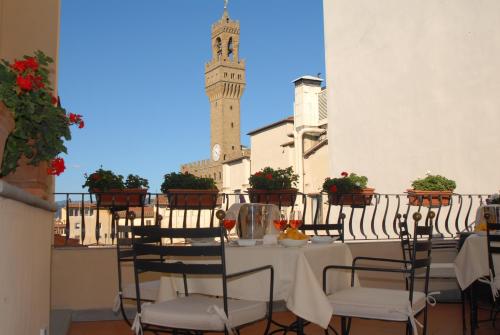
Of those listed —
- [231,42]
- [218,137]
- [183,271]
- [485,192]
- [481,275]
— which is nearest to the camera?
[183,271]

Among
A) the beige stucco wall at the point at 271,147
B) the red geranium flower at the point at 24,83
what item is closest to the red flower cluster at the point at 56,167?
the red geranium flower at the point at 24,83

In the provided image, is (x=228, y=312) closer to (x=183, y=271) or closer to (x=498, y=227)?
(x=183, y=271)

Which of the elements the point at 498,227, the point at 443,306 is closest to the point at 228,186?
the point at 443,306

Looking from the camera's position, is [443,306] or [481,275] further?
[443,306]

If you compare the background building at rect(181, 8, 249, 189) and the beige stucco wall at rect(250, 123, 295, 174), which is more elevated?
the background building at rect(181, 8, 249, 189)

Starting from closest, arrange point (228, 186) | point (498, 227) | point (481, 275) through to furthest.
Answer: point (498, 227)
point (481, 275)
point (228, 186)

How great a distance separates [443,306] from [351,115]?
5.20 m

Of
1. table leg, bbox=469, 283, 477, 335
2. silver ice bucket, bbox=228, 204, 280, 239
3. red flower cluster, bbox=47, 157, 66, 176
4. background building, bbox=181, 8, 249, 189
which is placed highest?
background building, bbox=181, 8, 249, 189

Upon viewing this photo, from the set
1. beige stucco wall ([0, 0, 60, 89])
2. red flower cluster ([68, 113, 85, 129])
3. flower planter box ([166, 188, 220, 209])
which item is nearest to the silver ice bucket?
red flower cluster ([68, 113, 85, 129])

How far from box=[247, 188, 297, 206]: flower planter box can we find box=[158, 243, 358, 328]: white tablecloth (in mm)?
2431

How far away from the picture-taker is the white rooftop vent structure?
15059 millimetres

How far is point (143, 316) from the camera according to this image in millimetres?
2371

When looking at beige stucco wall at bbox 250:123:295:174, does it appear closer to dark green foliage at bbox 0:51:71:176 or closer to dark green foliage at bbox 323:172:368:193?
dark green foliage at bbox 323:172:368:193

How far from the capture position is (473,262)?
353cm
